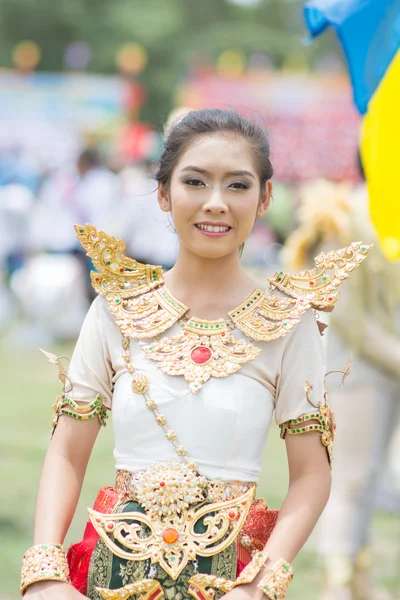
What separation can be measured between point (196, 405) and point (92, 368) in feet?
0.87

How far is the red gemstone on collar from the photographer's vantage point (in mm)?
2283

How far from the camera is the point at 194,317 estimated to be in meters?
Result: 2.34

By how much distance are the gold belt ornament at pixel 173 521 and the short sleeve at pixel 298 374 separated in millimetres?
205

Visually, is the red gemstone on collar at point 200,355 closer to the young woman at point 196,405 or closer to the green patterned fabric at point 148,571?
the young woman at point 196,405

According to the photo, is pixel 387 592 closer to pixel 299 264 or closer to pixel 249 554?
pixel 299 264

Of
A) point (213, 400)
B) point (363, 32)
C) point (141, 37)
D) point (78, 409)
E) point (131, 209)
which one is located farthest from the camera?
point (141, 37)

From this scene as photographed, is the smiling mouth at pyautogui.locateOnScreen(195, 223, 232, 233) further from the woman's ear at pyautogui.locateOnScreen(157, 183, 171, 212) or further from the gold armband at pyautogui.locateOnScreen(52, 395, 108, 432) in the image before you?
the gold armband at pyautogui.locateOnScreen(52, 395, 108, 432)

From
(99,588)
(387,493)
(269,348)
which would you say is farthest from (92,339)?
(387,493)

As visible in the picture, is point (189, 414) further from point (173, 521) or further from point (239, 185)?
point (239, 185)

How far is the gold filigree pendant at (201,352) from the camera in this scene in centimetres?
226

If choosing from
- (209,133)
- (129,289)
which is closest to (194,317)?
(129,289)

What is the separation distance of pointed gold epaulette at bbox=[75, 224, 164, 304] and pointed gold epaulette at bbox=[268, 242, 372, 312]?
0.29 metres

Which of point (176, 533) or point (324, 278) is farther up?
point (324, 278)

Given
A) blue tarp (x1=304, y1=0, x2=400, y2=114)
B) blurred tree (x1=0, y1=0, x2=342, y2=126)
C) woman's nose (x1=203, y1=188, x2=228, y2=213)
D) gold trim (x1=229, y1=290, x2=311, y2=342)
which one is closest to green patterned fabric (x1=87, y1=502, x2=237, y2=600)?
gold trim (x1=229, y1=290, x2=311, y2=342)
